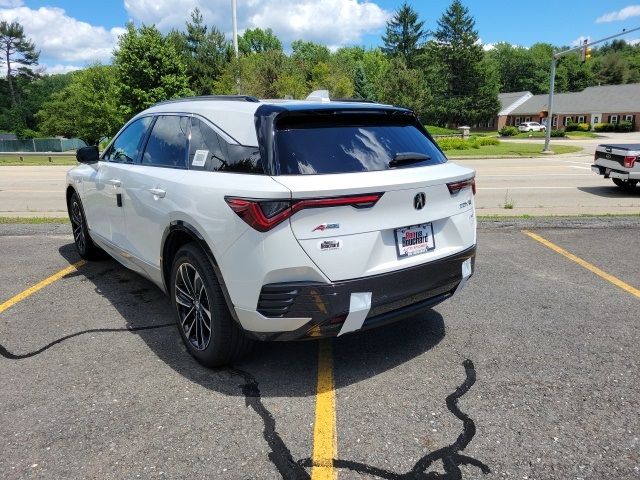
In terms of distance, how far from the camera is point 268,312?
2891 mm

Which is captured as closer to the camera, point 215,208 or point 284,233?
point 284,233

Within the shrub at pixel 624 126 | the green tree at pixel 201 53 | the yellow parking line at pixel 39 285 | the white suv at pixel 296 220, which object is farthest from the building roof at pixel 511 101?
the white suv at pixel 296 220

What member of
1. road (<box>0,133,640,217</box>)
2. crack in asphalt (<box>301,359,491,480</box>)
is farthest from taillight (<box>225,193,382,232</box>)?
road (<box>0,133,640,217</box>)

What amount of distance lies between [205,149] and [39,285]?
310cm

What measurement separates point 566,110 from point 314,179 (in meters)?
85.9

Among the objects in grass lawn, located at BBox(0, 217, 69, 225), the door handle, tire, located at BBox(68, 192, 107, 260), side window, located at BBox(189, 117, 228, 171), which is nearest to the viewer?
side window, located at BBox(189, 117, 228, 171)

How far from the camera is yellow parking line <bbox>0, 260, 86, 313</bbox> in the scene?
189 inches

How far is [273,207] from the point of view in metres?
2.76

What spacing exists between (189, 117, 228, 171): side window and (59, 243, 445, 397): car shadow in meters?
1.38

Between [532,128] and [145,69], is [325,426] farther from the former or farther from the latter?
[532,128]

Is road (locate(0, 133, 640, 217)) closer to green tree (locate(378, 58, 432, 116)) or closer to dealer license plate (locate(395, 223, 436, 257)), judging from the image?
dealer license plate (locate(395, 223, 436, 257))

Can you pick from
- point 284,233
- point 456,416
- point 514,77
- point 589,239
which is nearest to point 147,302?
point 284,233

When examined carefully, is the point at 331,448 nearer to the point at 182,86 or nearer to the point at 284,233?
the point at 284,233

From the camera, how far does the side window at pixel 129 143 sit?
4445 millimetres
